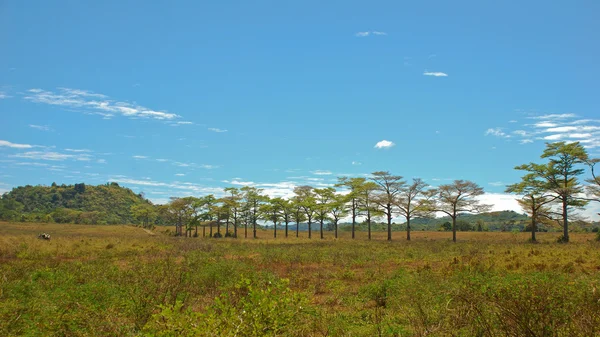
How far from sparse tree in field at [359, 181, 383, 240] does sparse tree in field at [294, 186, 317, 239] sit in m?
9.96

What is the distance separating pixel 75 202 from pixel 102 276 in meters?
121

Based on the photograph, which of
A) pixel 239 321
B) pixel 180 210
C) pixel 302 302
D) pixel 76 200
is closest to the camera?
pixel 239 321

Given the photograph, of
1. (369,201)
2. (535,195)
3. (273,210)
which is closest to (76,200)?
(273,210)

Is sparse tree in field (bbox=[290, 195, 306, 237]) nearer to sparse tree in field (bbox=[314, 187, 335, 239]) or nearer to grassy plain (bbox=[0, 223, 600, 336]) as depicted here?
sparse tree in field (bbox=[314, 187, 335, 239])

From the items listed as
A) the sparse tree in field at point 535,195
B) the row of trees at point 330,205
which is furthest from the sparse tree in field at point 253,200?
the sparse tree in field at point 535,195

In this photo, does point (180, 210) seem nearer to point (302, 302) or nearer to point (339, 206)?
point (339, 206)

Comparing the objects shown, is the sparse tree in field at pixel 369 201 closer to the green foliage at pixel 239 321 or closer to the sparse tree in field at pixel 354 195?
the sparse tree in field at pixel 354 195

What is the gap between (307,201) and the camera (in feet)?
196

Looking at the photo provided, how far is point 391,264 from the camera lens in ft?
58.9

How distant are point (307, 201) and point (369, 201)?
42.9 feet

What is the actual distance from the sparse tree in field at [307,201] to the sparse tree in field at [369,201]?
9.96m

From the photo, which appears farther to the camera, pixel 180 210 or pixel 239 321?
pixel 180 210

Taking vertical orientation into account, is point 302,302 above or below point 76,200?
below

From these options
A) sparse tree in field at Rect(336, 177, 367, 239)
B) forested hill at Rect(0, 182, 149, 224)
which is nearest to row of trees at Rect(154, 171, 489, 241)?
sparse tree in field at Rect(336, 177, 367, 239)
